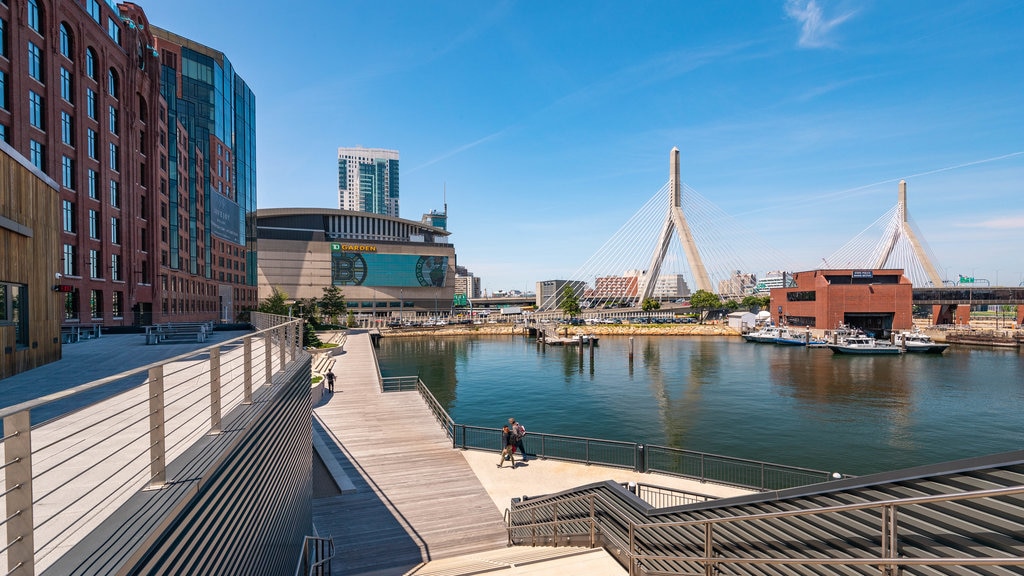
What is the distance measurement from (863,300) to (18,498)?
88445mm

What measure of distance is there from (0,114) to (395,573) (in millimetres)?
32840

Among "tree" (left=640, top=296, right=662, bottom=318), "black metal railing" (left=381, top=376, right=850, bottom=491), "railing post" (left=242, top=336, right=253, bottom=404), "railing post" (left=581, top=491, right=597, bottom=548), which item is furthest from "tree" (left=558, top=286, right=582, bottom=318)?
"railing post" (left=242, top=336, right=253, bottom=404)

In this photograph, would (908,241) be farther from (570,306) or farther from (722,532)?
(722,532)

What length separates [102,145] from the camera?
32656 mm

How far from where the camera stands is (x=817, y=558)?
4.66 m

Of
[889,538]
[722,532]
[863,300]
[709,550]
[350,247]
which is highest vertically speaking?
[350,247]

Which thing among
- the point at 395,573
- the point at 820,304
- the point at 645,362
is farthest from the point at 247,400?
the point at 820,304

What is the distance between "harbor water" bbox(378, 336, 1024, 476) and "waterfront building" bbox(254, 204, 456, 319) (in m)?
63.9

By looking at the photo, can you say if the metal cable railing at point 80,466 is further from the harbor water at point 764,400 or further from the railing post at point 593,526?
the harbor water at point 764,400

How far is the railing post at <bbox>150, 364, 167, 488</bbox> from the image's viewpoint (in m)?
3.58

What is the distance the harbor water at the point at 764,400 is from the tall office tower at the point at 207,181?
82.7 ft

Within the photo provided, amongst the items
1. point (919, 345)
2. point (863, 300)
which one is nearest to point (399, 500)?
point (919, 345)

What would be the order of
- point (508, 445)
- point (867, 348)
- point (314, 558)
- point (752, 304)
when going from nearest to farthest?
point (314, 558) < point (508, 445) < point (867, 348) < point (752, 304)

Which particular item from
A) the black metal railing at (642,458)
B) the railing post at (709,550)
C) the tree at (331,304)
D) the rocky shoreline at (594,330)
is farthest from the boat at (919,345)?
the tree at (331,304)
